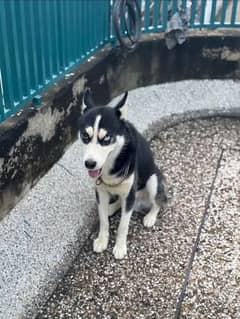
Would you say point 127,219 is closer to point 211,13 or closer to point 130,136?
point 130,136

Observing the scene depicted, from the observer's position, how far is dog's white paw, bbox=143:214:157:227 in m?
3.76

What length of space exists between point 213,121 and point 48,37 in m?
2.37

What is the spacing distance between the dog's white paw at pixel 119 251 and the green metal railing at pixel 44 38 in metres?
1.37

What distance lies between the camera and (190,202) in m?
4.08

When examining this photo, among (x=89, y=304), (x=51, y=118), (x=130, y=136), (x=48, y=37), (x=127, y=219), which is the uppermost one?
(x=48, y=37)

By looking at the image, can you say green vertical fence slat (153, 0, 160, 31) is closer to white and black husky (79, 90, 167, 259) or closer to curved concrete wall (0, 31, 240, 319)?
curved concrete wall (0, 31, 240, 319)

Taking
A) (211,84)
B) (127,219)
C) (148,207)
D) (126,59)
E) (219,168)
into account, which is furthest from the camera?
(211,84)

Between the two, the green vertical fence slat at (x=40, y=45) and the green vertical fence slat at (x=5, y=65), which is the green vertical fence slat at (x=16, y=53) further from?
the green vertical fence slat at (x=40, y=45)

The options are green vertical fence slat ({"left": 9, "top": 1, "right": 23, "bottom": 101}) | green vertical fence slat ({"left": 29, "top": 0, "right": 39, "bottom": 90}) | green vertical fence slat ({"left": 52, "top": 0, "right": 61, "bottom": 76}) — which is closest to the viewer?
green vertical fence slat ({"left": 9, "top": 1, "right": 23, "bottom": 101})

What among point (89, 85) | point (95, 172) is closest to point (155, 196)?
point (95, 172)

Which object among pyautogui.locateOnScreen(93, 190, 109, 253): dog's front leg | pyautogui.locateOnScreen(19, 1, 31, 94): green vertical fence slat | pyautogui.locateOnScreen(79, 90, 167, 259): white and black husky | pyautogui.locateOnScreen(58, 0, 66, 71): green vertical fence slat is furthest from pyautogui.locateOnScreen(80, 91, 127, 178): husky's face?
pyautogui.locateOnScreen(58, 0, 66, 71): green vertical fence slat

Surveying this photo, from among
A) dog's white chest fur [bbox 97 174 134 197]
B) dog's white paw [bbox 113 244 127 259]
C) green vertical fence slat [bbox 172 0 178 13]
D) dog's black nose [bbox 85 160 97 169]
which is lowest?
dog's white paw [bbox 113 244 127 259]

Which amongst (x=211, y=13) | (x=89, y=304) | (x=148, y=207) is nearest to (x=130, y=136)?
(x=148, y=207)

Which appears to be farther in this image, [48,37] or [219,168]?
[219,168]
